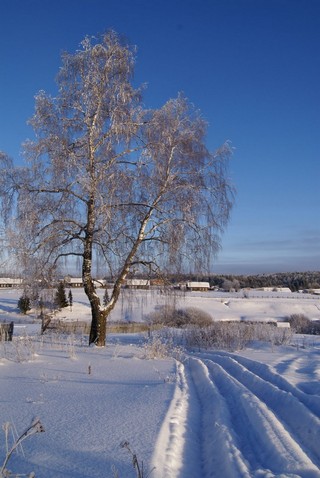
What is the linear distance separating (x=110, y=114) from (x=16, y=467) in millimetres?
11276

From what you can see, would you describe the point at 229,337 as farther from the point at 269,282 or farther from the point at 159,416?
the point at 269,282

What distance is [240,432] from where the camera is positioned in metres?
4.97

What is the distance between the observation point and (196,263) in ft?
45.4

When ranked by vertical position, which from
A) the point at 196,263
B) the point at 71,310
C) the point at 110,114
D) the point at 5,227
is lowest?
the point at 71,310

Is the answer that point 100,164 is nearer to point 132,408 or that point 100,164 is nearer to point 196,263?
point 196,263

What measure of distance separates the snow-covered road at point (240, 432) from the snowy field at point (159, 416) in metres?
0.01

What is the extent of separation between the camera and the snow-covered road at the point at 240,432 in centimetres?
384

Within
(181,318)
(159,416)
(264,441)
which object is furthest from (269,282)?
(264,441)

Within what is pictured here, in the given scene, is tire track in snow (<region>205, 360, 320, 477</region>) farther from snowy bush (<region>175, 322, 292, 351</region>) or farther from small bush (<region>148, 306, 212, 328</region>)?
small bush (<region>148, 306, 212, 328</region>)

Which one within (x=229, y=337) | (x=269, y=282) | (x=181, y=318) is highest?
(x=269, y=282)

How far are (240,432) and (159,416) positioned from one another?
911mm

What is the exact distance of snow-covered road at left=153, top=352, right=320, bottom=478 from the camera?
12.6 ft

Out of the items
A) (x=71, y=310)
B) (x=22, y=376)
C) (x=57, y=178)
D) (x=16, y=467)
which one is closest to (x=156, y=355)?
(x=22, y=376)

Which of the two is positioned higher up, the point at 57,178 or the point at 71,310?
the point at 57,178
